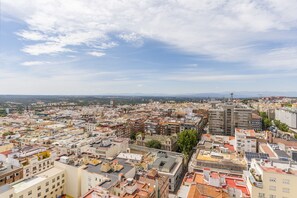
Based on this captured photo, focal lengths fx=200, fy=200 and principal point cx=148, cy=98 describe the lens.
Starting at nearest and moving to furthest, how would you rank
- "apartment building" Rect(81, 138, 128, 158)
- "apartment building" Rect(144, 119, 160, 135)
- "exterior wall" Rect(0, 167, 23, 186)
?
"exterior wall" Rect(0, 167, 23, 186)
"apartment building" Rect(81, 138, 128, 158)
"apartment building" Rect(144, 119, 160, 135)

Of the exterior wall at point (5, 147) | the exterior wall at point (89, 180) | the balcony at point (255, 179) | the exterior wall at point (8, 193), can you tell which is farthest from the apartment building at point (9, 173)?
the balcony at point (255, 179)

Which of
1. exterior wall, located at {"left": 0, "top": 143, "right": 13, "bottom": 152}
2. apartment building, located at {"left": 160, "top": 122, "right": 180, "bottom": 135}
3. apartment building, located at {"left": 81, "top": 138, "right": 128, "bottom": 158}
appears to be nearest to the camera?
apartment building, located at {"left": 81, "top": 138, "right": 128, "bottom": 158}

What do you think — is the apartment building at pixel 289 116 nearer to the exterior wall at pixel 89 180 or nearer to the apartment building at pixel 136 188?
the apartment building at pixel 136 188

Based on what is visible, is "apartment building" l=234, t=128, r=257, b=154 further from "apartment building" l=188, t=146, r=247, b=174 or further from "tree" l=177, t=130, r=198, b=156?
"tree" l=177, t=130, r=198, b=156

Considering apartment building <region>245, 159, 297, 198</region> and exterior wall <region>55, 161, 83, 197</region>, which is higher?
apartment building <region>245, 159, 297, 198</region>

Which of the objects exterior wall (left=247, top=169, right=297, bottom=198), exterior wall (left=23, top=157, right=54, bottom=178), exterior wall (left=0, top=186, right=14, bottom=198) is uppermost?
exterior wall (left=247, top=169, right=297, bottom=198)

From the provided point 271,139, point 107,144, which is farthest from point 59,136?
point 271,139

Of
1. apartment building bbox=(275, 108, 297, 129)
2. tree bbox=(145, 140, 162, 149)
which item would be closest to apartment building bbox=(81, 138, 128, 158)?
tree bbox=(145, 140, 162, 149)

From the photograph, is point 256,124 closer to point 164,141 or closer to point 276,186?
point 164,141
